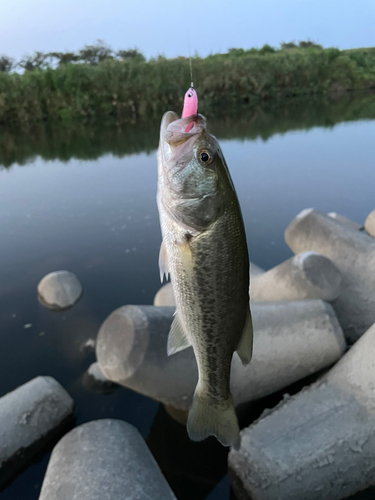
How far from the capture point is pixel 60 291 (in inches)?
180

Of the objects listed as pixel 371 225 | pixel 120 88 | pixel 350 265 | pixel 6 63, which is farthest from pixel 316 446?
pixel 6 63

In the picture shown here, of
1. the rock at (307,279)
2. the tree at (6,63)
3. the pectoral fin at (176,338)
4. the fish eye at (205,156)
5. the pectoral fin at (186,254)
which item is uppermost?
the tree at (6,63)

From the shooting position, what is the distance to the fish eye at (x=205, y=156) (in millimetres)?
1096

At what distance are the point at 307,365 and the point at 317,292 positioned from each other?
679mm

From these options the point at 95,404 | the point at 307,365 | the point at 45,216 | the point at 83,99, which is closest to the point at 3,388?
the point at 95,404

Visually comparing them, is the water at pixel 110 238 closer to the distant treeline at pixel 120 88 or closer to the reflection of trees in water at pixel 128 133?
the reflection of trees in water at pixel 128 133

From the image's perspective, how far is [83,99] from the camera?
21.1 metres

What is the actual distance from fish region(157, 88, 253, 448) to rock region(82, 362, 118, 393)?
2.36 metres

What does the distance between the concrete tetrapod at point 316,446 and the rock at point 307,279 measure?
0.75 meters

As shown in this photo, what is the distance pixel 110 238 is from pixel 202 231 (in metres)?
5.31

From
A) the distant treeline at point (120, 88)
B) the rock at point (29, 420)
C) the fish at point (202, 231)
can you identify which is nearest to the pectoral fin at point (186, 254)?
the fish at point (202, 231)

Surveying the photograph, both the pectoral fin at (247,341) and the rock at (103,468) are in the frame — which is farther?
the rock at (103,468)

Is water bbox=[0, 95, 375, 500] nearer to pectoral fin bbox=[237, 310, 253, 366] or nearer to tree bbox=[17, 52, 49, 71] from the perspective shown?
pectoral fin bbox=[237, 310, 253, 366]

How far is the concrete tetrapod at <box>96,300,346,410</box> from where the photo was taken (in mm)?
2324
